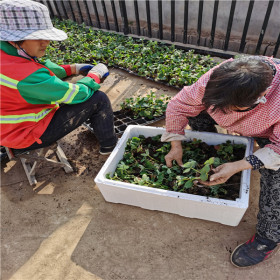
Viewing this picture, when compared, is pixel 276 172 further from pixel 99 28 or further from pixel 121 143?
pixel 99 28

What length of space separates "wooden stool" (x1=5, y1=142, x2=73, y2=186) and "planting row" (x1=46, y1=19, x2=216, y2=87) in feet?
5.23

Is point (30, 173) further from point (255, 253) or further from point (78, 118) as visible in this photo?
point (255, 253)

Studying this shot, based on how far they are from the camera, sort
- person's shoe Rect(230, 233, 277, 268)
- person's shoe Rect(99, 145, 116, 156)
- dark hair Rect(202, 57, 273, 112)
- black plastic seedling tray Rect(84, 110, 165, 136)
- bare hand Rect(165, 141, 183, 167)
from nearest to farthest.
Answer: dark hair Rect(202, 57, 273, 112) → person's shoe Rect(230, 233, 277, 268) → bare hand Rect(165, 141, 183, 167) → person's shoe Rect(99, 145, 116, 156) → black plastic seedling tray Rect(84, 110, 165, 136)

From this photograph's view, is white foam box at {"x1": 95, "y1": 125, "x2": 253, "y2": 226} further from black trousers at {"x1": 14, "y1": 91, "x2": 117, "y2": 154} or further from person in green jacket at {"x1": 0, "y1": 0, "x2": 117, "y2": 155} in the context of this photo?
person in green jacket at {"x1": 0, "y1": 0, "x2": 117, "y2": 155}

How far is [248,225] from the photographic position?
170 centimetres

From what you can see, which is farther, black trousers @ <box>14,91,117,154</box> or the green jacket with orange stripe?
black trousers @ <box>14,91,117,154</box>

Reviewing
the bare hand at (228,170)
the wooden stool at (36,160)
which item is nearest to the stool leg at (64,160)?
the wooden stool at (36,160)

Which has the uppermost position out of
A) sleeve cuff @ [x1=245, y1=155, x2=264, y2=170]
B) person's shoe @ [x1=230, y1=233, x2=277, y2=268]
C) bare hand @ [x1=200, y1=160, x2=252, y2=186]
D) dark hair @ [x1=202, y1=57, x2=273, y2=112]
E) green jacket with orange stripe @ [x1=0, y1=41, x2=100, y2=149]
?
dark hair @ [x1=202, y1=57, x2=273, y2=112]

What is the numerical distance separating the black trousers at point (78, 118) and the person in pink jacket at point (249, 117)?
2.07 ft

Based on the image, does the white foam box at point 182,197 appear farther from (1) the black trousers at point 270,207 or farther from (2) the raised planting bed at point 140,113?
(2) the raised planting bed at point 140,113

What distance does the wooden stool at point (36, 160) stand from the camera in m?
2.02

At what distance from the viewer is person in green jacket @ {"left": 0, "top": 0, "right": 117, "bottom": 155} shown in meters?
1.47

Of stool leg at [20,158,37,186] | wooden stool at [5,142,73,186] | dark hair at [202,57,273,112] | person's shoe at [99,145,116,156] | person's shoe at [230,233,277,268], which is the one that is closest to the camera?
dark hair at [202,57,273,112]

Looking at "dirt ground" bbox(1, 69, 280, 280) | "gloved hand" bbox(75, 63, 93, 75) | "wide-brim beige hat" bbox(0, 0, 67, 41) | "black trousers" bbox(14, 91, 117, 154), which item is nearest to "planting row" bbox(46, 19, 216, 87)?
"gloved hand" bbox(75, 63, 93, 75)
